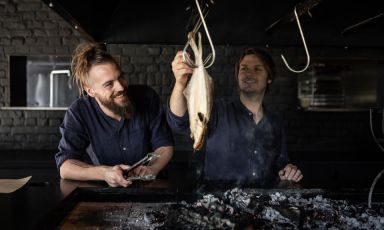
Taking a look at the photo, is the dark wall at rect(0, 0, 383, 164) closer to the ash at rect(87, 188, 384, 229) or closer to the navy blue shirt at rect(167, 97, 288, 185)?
the navy blue shirt at rect(167, 97, 288, 185)

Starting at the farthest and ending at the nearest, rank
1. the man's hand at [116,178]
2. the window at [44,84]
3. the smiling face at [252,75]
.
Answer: the window at [44,84] < the smiling face at [252,75] < the man's hand at [116,178]

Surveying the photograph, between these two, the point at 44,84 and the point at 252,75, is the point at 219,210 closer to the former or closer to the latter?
the point at 252,75

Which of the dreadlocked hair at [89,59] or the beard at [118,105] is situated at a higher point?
the dreadlocked hair at [89,59]

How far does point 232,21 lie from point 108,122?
2.91 ft

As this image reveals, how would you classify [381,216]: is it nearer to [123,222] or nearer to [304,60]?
[123,222]

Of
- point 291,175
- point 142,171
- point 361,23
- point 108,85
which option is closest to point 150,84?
point 108,85

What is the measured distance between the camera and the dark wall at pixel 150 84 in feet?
12.2

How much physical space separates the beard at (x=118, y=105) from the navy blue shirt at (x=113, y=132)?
0.20ft

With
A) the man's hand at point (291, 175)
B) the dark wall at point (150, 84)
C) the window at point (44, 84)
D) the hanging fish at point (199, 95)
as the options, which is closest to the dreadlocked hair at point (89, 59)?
the hanging fish at point (199, 95)

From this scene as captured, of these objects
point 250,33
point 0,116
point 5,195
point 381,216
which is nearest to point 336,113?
point 250,33

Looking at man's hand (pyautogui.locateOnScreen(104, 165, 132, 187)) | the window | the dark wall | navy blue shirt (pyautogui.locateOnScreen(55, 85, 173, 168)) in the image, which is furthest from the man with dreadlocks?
the window

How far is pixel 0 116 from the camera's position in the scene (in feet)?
12.7

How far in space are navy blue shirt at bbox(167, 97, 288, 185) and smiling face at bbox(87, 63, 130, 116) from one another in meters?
0.60

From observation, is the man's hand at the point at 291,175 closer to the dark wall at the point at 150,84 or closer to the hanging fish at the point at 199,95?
the hanging fish at the point at 199,95
